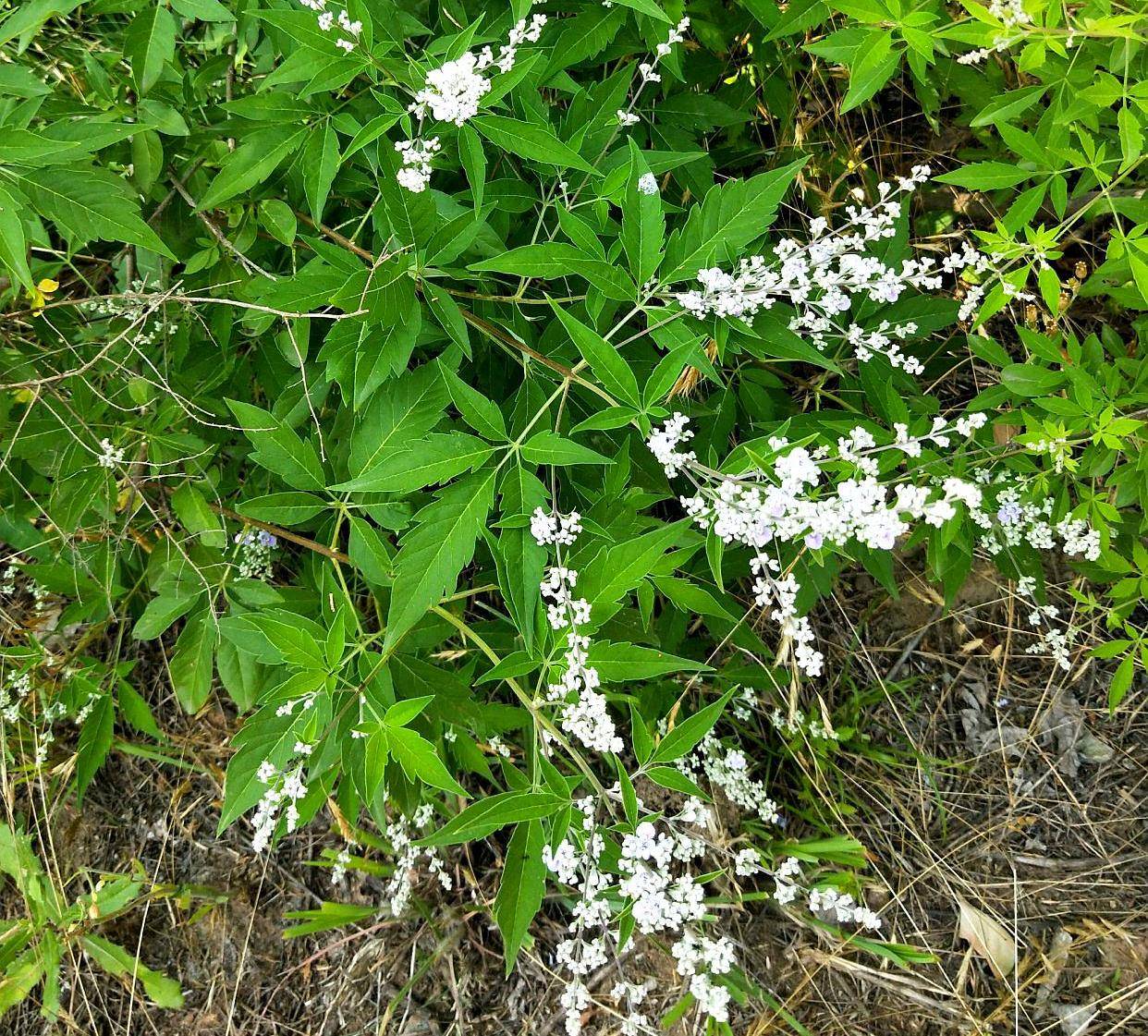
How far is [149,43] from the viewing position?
2.02m

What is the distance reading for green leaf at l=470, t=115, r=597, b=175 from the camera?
183 centimetres

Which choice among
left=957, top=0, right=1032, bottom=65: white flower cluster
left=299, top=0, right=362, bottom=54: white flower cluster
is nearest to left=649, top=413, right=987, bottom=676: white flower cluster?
left=957, top=0, right=1032, bottom=65: white flower cluster

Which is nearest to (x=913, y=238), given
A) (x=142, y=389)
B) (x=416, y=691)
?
(x=416, y=691)

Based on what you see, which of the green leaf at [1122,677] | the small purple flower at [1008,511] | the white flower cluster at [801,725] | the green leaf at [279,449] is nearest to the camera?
the green leaf at [279,449]

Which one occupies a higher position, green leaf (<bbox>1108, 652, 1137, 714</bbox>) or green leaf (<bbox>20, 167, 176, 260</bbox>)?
green leaf (<bbox>20, 167, 176, 260</bbox>)

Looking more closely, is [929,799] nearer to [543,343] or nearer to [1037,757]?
[1037,757]

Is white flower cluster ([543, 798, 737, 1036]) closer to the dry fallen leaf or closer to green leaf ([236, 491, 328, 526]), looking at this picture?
green leaf ([236, 491, 328, 526])

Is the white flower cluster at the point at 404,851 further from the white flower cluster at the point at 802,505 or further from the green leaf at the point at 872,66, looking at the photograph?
the green leaf at the point at 872,66

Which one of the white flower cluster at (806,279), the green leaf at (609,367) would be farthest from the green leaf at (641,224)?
the green leaf at (609,367)

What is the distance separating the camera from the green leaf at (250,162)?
2.09m

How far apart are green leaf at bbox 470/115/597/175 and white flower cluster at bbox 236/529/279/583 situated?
1.38m

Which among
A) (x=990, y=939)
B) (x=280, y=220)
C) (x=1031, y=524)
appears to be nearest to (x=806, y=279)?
(x=1031, y=524)

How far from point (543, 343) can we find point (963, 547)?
1.41 metres

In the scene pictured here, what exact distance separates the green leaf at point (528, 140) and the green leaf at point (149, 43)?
2.86ft
